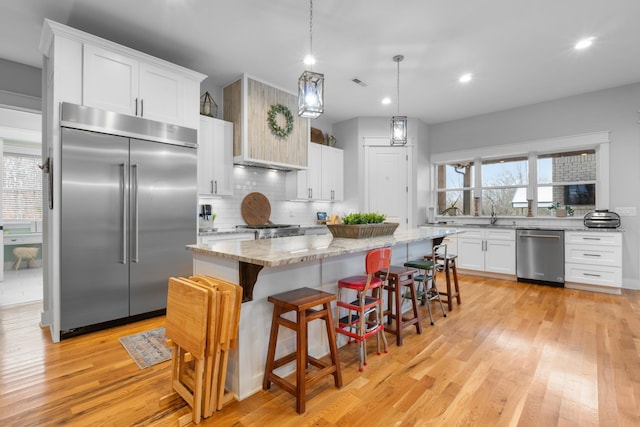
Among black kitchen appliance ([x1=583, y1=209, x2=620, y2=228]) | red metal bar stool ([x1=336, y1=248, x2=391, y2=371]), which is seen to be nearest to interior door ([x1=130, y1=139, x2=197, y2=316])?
red metal bar stool ([x1=336, y1=248, x2=391, y2=371])

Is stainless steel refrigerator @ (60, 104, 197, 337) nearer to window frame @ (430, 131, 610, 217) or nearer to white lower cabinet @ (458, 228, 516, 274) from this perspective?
white lower cabinet @ (458, 228, 516, 274)

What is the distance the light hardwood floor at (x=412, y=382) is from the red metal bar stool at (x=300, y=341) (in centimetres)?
12

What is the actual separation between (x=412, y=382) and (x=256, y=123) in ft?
12.2

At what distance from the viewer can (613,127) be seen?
471cm

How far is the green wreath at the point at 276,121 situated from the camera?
4621 mm

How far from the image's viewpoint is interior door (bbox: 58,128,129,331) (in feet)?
9.09

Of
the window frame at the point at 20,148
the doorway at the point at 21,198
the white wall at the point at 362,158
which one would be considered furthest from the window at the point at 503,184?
the window frame at the point at 20,148

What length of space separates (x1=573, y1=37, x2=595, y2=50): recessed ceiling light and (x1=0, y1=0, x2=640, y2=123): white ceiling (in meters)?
0.06

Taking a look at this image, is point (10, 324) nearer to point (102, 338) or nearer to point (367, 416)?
point (102, 338)

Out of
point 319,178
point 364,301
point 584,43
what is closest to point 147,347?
point 364,301

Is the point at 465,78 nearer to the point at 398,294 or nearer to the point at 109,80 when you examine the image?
the point at 398,294

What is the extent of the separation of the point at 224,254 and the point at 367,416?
1240 millimetres

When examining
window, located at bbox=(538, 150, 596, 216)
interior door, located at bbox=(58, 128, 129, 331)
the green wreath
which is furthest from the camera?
window, located at bbox=(538, 150, 596, 216)

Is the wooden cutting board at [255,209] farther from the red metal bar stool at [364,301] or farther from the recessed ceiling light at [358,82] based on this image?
the red metal bar stool at [364,301]
